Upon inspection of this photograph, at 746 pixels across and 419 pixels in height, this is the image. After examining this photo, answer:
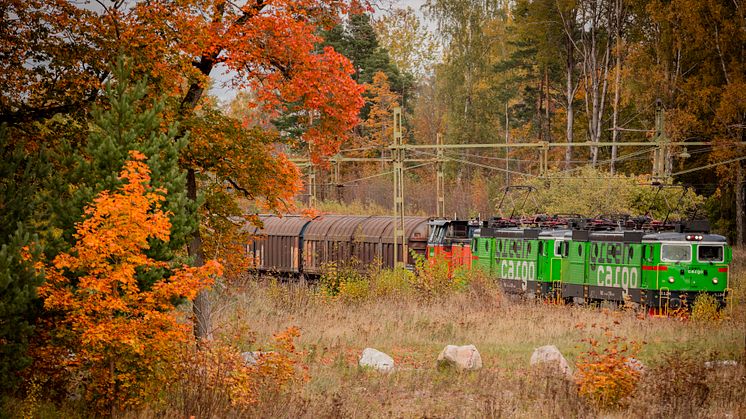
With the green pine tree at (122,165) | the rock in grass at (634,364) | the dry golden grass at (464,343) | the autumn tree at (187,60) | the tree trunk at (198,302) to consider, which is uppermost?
the autumn tree at (187,60)

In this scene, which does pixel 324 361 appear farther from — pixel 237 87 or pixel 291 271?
pixel 291 271

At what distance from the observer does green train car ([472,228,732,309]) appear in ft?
74.1

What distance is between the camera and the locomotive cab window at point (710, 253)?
74.0ft

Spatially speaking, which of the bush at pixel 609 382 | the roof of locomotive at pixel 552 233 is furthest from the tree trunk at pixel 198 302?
the roof of locomotive at pixel 552 233

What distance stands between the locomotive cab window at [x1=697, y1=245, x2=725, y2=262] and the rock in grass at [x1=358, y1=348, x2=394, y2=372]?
31.6 feet

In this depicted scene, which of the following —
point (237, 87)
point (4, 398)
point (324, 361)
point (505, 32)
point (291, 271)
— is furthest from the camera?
point (505, 32)

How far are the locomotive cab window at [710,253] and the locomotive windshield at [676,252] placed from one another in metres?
0.25

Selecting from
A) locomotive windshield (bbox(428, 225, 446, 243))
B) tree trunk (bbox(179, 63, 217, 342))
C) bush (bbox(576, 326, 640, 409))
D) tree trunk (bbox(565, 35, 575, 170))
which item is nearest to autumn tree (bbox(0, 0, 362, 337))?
tree trunk (bbox(179, 63, 217, 342))

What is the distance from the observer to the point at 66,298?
452 inches

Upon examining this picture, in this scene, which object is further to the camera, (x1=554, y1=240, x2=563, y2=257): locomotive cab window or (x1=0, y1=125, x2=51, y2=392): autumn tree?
(x1=554, y1=240, x2=563, y2=257): locomotive cab window

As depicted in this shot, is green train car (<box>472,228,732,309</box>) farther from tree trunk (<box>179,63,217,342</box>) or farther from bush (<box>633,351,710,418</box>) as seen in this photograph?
tree trunk (<box>179,63,217,342</box>)

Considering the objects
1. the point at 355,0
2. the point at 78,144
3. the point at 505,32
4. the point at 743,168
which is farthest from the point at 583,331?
the point at 505,32

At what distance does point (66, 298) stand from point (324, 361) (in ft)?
20.5

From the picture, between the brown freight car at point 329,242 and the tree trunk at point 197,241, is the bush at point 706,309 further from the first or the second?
the brown freight car at point 329,242
